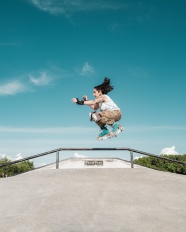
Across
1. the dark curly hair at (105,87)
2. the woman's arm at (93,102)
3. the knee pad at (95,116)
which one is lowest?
the knee pad at (95,116)

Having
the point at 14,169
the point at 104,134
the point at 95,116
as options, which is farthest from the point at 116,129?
the point at 14,169

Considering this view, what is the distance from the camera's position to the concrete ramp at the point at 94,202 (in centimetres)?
565

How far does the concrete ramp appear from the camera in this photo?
565cm

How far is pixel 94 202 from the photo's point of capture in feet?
22.4

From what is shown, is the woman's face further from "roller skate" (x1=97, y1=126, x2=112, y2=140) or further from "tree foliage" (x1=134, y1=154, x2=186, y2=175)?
"tree foliage" (x1=134, y1=154, x2=186, y2=175)

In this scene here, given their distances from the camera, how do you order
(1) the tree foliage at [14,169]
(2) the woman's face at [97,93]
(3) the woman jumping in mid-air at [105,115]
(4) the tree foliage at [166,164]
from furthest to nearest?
1. (1) the tree foliage at [14,169]
2. (4) the tree foliage at [166,164]
3. (2) the woman's face at [97,93]
4. (3) the woman jumping in mid-air at [105,115]

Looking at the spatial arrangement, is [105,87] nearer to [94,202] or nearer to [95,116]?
[95,116]

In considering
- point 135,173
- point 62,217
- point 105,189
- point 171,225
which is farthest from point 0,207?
point 135,173

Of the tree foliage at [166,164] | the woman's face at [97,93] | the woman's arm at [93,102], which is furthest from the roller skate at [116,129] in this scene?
the tree foliage at [166,164]

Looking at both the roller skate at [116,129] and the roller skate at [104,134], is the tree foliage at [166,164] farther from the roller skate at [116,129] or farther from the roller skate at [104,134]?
the roller skate at [104,134]

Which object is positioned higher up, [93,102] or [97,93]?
[97,93]

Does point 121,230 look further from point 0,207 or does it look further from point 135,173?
point 135,173

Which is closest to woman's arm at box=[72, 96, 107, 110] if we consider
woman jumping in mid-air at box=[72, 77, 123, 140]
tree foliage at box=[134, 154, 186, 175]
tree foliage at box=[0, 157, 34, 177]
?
woman jumping in mid-air at box=[72, 77, 123, 140]

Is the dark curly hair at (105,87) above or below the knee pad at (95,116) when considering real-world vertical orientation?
above
